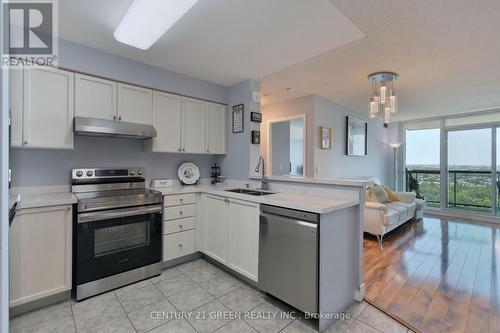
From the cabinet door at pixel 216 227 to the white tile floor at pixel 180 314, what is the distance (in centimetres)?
38

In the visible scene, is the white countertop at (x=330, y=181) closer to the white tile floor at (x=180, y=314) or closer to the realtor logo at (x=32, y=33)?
the white tile floor at (x=180, y=314)

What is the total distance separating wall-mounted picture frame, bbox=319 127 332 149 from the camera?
415 centimetres

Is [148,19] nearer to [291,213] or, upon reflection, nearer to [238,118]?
[238,118]

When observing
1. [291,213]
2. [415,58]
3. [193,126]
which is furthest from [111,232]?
[415,58]

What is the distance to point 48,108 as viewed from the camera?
2.16 metres

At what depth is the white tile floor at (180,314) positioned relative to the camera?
1.75 metres

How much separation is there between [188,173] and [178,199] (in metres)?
0.63

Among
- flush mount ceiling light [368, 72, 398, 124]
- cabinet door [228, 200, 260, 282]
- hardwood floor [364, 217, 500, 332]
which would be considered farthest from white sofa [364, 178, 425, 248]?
cabinet door [228, 200, 260, 282]

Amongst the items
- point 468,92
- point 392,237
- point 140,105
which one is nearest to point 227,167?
point 140,105

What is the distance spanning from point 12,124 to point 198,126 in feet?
5.93

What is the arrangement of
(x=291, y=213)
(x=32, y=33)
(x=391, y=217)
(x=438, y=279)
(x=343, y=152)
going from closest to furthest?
(x=291, y=213), (x=32, y=33), (x=438, y=279), (x=391, y=217), (x=343, y=152)

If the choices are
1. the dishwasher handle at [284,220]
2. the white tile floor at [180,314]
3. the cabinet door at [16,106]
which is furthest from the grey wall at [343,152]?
the cabinet door at [16,106]

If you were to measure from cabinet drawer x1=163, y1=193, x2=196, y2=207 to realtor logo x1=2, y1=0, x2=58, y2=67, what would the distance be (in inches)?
66.6

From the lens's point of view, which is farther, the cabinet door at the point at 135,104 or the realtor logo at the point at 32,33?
the cabinet door at the point at 135,104
